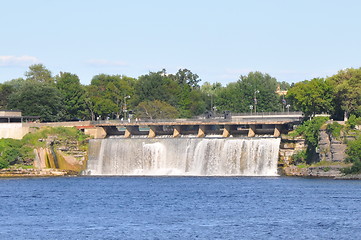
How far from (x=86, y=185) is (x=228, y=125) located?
1159 inches

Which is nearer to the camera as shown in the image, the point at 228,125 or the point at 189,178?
the point at 189,178

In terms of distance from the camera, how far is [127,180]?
11656 centimetres

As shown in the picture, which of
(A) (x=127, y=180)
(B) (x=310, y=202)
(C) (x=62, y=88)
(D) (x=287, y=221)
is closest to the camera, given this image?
(D) (x=287, y=221)

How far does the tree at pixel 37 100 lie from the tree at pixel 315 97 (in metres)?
46.9

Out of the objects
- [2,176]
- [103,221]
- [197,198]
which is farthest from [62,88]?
[103,221]

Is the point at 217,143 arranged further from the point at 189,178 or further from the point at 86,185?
the point at 86,185

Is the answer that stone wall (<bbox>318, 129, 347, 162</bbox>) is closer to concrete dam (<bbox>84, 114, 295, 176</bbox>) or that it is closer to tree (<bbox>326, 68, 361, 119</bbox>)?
concrete dam (<bbox>84, 114, 295, 176</bbox>)

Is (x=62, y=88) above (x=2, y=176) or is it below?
above

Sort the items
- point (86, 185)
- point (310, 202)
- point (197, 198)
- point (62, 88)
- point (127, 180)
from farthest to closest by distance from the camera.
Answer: point (62, 88), point (127, 180), point (86, 185), point (197, 198), point (310, 202)

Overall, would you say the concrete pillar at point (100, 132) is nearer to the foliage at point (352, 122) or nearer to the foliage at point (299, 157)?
the foliage at point (299, 157)

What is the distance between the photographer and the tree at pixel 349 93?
119375 mm

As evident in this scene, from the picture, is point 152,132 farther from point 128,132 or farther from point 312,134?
point 312,134

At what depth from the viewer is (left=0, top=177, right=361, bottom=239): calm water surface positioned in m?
65.3

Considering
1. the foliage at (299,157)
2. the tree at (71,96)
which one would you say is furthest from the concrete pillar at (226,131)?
the tree at (71,96)
